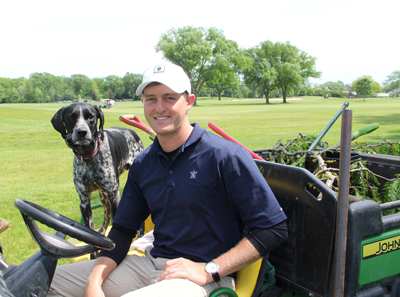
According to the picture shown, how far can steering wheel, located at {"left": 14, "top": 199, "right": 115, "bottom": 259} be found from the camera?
1.54 meters

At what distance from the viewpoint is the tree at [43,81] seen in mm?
100438

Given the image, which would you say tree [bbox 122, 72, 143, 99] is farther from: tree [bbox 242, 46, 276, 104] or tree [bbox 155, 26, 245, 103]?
tree [bbox 242, 46, 276, 104]

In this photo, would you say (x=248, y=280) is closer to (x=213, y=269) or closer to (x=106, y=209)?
(x=213, y=269)

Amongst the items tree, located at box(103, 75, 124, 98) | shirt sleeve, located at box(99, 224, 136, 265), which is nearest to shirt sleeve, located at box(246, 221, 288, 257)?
shirt sleeve, located at box(99, 224, 136, 265)

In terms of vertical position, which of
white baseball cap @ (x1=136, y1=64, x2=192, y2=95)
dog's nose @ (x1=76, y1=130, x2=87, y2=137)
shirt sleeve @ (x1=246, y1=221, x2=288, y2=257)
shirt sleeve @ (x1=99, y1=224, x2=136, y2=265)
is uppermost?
white baseball cap @ (x1=136, y1=64, x2=192, y2=95)

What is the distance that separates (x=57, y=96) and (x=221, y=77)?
49433 millimetres

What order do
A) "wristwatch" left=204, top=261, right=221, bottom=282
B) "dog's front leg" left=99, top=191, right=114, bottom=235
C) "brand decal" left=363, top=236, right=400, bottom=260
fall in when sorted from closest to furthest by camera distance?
"wristwatch" left=204, top=261, right=221, bottom=282 < "brand decal" left=363, top=236, right=400, bottom=260 < "dog's front leg" left=99, top=191, right=114, bottom=235

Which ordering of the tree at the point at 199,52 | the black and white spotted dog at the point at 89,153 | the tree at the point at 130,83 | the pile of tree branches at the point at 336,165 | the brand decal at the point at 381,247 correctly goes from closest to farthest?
the brand decal at the point at 381,247, the pile of tree branches at the point at 336,165, the black and white spotted dog at the point at 89,153, the tree at the point at 199,52, the tree at the point at 130,83

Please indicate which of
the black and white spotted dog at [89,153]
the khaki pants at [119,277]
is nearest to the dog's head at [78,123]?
the black and white spotted dog at [89,153]

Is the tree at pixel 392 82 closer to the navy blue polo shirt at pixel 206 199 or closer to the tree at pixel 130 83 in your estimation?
the tree at pixel 130 83

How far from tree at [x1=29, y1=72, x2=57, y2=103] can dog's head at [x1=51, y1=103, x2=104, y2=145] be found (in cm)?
10394

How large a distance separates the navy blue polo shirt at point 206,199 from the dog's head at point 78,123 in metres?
2.05

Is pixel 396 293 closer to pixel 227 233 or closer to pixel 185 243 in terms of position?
pixel 227 233

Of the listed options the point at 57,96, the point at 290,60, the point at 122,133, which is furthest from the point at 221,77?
the point at 122,133
